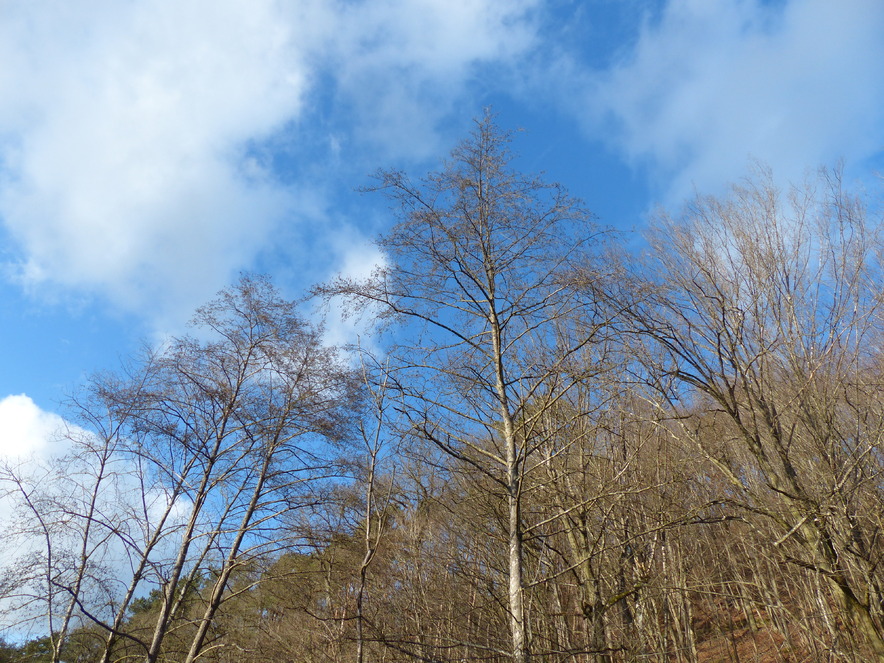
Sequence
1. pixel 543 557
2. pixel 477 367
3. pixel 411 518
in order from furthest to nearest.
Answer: pixel 411 518, pixel 543 557, pixel 477 367

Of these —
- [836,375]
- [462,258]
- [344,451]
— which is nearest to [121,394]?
[344,451]

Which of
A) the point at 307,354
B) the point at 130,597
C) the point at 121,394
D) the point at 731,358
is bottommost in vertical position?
the point at 130,597

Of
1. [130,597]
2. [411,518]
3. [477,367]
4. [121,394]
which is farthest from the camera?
[411,518]

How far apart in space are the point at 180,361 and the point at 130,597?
3.73 m

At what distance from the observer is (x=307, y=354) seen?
9805 mm

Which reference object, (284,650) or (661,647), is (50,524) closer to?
(284,650)

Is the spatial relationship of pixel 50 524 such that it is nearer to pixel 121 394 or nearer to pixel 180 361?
pixel 121 394

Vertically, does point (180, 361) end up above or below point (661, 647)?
above

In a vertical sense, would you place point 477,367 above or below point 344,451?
below

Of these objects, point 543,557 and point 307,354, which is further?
point 307,354

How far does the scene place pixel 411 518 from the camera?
11.1 meters

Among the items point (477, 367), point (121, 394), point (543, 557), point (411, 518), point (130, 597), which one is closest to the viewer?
point (477, 367)

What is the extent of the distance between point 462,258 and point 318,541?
5629 millimetres

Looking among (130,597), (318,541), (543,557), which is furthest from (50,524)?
(543,557)
